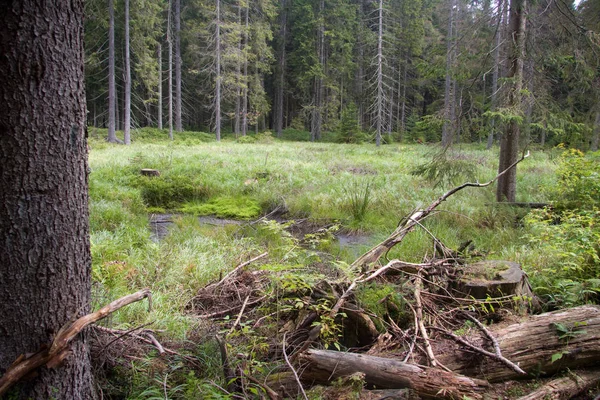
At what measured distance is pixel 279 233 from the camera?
22.6 ft

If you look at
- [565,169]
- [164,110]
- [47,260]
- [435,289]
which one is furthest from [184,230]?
[164,110]

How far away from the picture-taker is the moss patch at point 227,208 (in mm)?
10344

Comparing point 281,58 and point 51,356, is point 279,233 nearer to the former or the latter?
point 51,356

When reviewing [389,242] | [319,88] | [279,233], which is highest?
[319,88]

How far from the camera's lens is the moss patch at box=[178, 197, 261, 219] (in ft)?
33.9

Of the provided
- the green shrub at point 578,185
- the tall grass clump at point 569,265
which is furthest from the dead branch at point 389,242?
the green shrub at point 578,185

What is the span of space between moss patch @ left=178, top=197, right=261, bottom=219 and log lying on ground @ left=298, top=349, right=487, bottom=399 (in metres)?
7.53

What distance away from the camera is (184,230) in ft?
26.8

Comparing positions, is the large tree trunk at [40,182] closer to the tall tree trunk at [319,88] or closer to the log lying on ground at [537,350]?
the log lying on ground at [537,350]

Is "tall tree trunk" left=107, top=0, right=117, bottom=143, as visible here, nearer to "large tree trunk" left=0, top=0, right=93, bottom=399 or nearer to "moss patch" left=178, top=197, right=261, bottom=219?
"moss patch" left=178, top=197, right=261, bottom=219

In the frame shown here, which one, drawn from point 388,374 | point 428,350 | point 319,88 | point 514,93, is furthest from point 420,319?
point 319,88

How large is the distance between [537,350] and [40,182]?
351 centimetres

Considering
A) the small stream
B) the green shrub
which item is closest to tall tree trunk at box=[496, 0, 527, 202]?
the green shrub

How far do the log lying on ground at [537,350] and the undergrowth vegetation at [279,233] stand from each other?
0.67 meters
